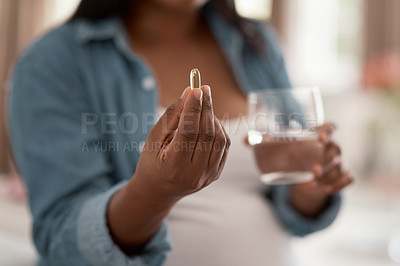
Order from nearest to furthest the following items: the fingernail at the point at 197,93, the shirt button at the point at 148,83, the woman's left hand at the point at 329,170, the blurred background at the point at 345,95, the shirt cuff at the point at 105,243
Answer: the fingernail at the point at 197,93 → the shirt cuff at the point at 105,243 → the woman's left hand at the point at 329,170 → the shirt button at the point at 148,83 → the blurred background at the point at 345,95

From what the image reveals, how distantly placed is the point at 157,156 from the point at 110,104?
12.8 inches

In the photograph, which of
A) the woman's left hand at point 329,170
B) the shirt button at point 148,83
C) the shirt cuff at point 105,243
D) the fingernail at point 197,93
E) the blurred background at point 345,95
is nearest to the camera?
the fingernail at point 197,93

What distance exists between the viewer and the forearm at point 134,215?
0.38m

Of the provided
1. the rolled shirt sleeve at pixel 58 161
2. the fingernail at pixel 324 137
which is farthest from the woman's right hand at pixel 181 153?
the fingernail at pixel 324 137

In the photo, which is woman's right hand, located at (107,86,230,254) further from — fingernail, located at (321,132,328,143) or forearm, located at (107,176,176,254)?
fingernail, located at (321,132,328,143)

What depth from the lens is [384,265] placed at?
31.0 inches

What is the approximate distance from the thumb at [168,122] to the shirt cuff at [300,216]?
0.45 meters

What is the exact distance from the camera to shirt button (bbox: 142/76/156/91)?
0.67 meters

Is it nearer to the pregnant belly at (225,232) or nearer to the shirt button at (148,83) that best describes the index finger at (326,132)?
the pregnant belly at (225,232)

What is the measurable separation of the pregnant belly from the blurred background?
0.28ft

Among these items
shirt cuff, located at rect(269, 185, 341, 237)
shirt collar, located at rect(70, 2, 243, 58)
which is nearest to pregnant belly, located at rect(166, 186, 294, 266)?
shirt cuff, located at rect(269, 185, 341, 237)

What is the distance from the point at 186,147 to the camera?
0.32 meters

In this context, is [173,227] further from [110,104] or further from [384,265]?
[384,265]

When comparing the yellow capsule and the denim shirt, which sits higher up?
the yellow capsule
